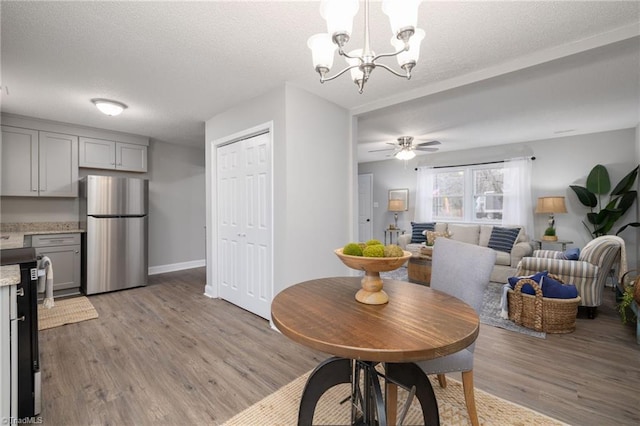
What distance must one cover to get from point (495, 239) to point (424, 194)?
1830 mm

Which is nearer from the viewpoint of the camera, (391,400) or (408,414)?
(391,400)

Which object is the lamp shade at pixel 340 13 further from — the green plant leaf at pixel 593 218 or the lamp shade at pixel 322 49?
the green plant leaf at pixel 593 218

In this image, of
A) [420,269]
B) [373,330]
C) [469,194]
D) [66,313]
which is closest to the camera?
[373,330]

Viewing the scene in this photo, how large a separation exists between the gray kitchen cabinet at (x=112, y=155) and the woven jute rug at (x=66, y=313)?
6.54ft

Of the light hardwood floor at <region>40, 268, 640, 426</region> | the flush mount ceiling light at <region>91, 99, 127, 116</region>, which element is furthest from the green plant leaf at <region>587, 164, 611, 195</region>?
the flush mount ceiling light at <region>91, 99, 127, 116</region>

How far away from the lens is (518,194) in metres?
5.13

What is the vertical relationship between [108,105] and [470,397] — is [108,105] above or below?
above

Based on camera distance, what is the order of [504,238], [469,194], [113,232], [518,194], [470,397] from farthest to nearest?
[469,194] → [518,194] → [504,238] → [113,232] → [470,397]

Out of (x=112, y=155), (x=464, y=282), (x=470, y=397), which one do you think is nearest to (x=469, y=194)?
(x=464, y=282)

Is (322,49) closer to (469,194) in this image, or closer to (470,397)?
(470,397)

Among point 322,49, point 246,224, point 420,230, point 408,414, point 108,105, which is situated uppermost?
point 108,105

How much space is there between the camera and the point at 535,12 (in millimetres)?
1752

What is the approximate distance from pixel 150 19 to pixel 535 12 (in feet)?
8.05

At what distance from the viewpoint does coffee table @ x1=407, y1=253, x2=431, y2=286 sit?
4.20 m
